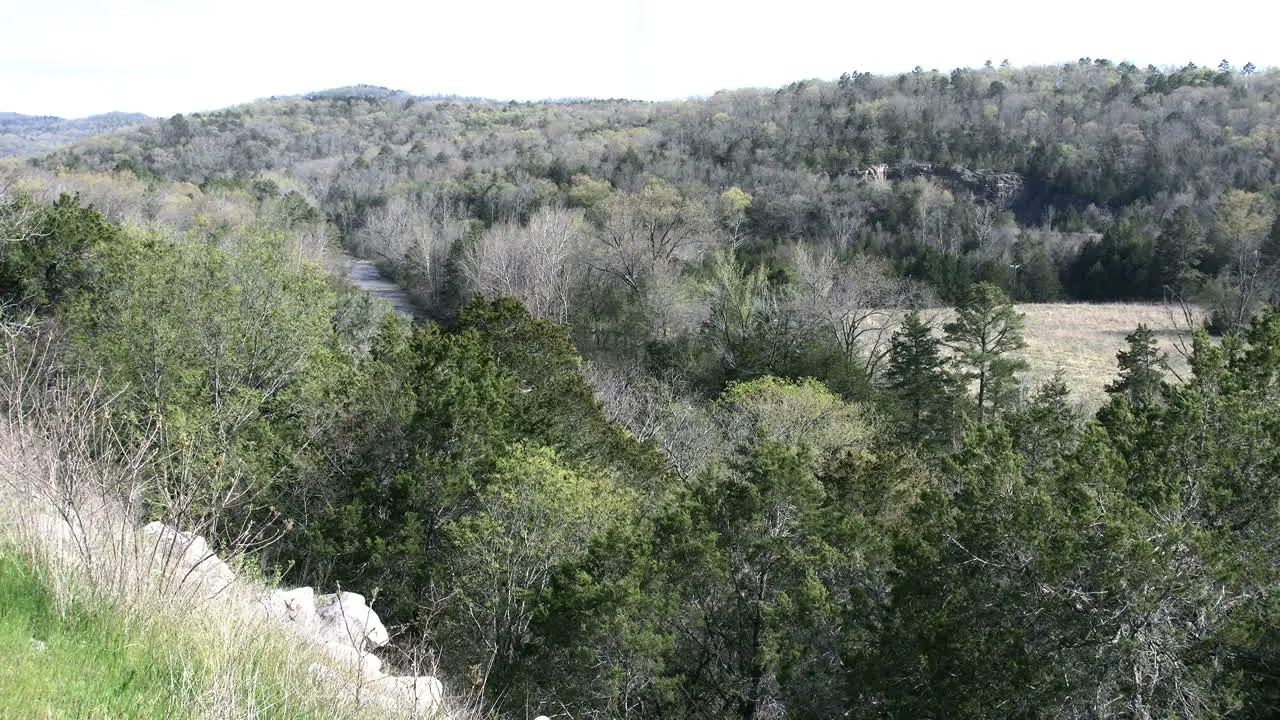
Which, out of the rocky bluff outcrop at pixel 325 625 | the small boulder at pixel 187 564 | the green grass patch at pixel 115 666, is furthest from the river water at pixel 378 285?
the green grass patch at pixel 115 666

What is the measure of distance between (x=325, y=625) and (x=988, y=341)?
30.2 m

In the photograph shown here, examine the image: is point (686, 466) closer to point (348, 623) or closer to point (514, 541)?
point (514, 541)

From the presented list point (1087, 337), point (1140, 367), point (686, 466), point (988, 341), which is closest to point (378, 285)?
point (686, 466)

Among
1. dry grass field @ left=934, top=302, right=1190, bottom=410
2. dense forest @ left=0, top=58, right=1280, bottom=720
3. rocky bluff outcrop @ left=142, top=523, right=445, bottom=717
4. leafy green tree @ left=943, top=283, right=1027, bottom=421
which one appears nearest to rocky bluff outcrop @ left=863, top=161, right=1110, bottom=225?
dry grass field @ left=934, top=302, right=1190, bottom=410

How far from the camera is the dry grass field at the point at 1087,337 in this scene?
135 ft

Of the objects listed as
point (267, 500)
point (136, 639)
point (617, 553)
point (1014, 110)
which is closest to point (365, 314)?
point (267, 500)

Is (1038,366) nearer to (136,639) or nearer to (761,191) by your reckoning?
(761,191)

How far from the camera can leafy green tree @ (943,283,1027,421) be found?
3134cm

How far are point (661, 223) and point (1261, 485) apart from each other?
40.5m

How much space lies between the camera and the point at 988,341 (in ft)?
109

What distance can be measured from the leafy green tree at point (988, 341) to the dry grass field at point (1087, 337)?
20.6 feet

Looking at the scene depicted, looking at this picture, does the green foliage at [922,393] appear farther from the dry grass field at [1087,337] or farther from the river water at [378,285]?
the river water at [378,285]

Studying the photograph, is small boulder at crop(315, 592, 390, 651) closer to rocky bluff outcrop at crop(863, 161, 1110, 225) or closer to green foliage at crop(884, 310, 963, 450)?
green foliage at crop(884, 310, 963, 450)

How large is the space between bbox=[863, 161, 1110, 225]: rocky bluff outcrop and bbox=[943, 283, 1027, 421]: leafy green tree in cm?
4916
